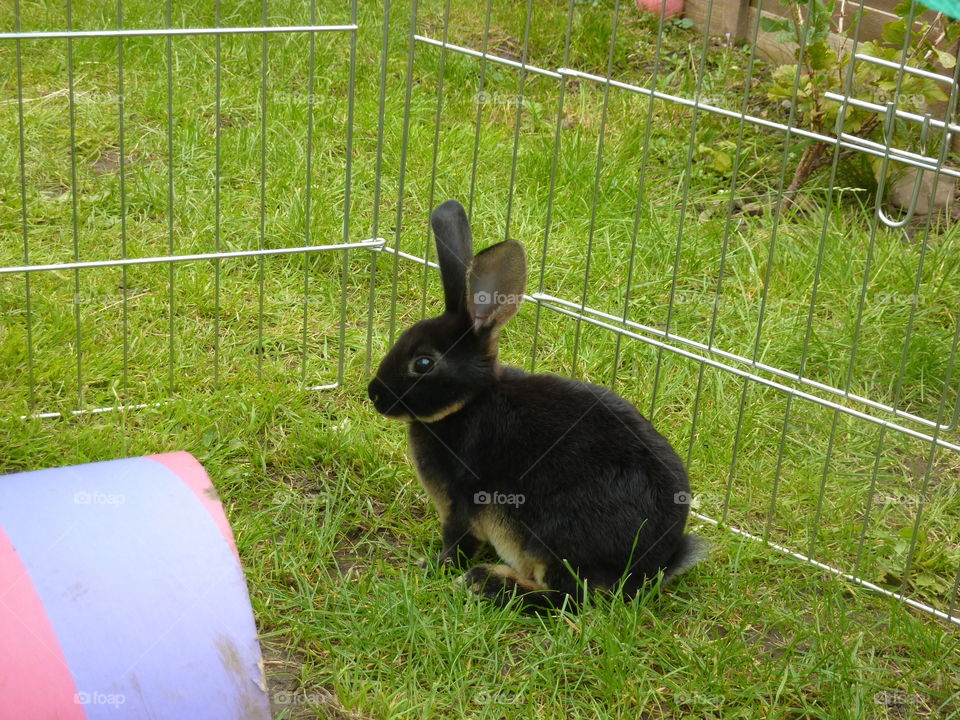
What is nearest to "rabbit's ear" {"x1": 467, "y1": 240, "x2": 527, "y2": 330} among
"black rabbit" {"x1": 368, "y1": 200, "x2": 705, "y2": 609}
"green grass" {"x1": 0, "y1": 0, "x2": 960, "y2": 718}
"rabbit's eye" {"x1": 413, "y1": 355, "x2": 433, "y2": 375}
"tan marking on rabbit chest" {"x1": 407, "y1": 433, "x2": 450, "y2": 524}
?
"black rabbit" {"x1": 368, "y1": 200, "x2": 705, "y2": 609}

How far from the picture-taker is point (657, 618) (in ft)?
9.00

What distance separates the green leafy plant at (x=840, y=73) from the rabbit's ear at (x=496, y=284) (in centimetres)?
190

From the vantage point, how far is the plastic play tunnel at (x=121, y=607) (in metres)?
2.15

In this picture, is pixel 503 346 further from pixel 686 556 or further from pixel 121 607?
pixel 121 607

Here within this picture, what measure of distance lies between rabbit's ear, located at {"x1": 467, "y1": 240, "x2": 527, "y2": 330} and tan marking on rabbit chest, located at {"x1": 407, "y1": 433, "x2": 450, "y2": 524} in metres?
0.36

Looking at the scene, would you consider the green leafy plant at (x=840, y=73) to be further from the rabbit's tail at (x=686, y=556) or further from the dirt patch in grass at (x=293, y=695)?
the dirt patch in grass at (x=293, y=695)

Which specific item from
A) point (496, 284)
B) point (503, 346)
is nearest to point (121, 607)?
point (496, 284)

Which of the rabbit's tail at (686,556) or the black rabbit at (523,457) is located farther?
the rabbit's tail at (686,556)

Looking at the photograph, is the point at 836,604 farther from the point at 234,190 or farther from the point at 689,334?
the point at 234,190

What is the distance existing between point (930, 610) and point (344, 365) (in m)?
1.72

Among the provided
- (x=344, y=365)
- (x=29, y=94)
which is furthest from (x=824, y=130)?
(x=29, y=94)

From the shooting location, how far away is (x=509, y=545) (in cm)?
279

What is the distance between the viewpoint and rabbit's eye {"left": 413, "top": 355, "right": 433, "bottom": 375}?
2.77 meters

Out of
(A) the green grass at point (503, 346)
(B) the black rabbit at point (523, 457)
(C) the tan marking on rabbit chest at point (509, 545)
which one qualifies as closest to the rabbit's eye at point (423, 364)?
(B) the black rabbit at point (523, 457)
